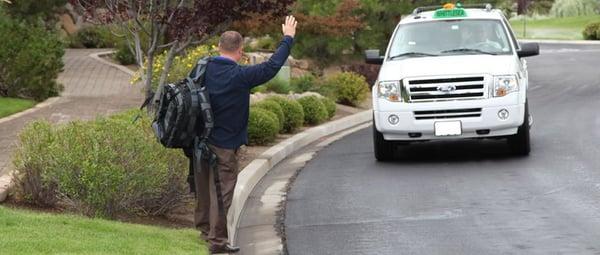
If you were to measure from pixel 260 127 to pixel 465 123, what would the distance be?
298 centimetres

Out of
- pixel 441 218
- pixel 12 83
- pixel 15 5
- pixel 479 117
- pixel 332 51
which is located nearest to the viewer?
pixel 441 218

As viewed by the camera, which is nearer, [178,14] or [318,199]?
[318,199]

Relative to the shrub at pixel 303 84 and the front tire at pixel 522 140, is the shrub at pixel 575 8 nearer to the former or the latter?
the shrub at pixel 303 84

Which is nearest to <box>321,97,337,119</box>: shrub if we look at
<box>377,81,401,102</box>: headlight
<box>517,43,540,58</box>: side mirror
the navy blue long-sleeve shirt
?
<box>517,43,540,58</box>: side mirror

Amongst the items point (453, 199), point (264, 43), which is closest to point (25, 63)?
point (453, 199)

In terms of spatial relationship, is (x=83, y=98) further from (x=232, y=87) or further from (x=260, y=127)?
(x=232, y=87)

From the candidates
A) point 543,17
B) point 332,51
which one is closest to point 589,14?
point 543,17

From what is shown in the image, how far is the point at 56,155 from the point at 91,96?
45.0 feet

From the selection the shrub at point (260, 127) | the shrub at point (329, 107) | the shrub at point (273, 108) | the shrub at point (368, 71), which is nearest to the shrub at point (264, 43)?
the shrub at point (368, 71)

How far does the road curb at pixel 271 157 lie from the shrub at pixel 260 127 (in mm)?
196

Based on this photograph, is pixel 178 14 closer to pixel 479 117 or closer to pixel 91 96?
pixel 479 117

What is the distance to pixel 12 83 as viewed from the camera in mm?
21641

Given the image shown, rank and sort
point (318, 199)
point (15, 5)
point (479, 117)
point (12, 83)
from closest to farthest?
point (318, 199)
point (479, 117)
point (12, 83)
point (15, 5)

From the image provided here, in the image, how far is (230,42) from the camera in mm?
8508
